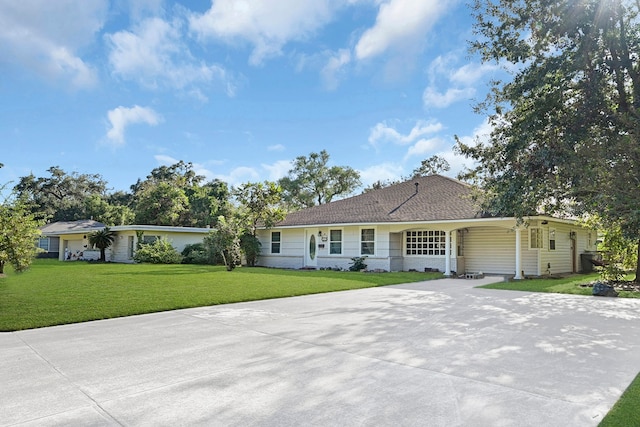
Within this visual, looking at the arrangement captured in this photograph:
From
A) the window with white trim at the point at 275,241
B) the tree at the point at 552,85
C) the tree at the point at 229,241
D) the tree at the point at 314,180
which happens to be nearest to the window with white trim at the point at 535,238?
the tree at the point at 552,85

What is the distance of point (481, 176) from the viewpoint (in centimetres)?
1428

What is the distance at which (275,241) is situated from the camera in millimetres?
24594

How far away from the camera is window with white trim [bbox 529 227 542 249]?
1673 centimetres

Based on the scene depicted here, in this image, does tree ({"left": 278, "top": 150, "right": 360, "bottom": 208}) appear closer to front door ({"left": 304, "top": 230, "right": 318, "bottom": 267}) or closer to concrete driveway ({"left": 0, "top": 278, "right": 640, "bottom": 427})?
front door ({"left": 304, "top": 230, "right": 318, "bottom": 267})

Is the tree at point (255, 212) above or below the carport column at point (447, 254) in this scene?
above

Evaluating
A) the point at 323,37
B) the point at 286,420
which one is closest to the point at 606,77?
the point at 323,37

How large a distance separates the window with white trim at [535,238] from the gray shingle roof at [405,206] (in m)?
2.43

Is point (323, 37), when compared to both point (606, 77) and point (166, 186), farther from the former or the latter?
point (166, 186)

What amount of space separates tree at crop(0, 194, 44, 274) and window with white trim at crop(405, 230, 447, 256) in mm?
15570

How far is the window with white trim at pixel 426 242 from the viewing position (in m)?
18.9

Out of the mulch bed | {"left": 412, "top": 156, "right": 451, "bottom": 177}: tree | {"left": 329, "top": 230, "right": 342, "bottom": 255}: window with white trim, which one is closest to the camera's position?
the mulch bed

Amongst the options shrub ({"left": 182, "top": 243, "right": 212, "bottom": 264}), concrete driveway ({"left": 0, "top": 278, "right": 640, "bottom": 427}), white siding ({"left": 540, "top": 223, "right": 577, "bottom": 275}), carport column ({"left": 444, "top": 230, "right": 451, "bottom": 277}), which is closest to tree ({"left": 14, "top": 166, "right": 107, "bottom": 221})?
shrub ({"left": 182, "top": 243, "right": 212, "bottom": 264})

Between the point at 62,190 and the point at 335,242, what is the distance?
4640 centimetres

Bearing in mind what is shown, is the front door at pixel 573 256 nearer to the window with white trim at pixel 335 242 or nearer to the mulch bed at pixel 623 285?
the mulch bed at pixel 623 285
